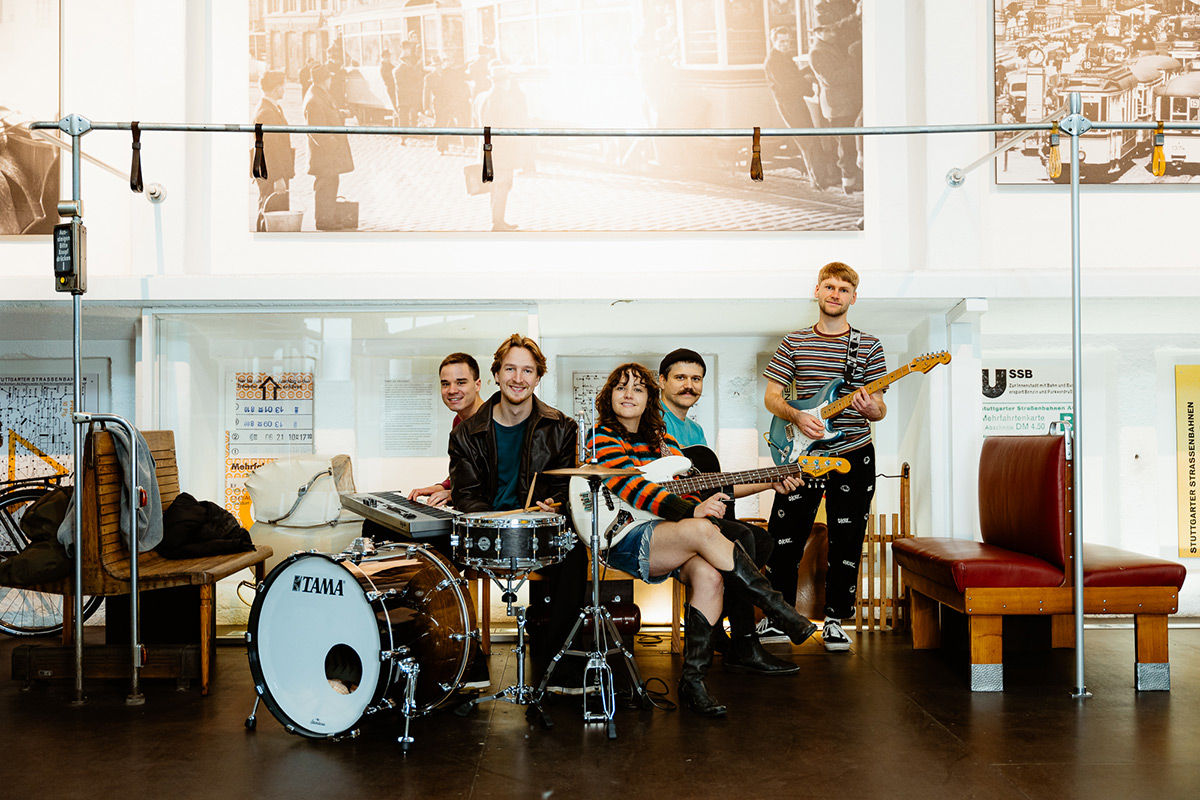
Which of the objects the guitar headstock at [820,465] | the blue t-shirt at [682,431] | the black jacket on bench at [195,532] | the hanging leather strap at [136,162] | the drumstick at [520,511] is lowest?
the black jacket on bench at [195,532]

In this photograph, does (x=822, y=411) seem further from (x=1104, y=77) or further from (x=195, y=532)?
(x=195, y=532)

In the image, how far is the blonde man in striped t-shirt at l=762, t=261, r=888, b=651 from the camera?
210 inches

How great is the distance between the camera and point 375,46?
619 centimetres

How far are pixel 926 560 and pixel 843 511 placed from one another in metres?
0.61

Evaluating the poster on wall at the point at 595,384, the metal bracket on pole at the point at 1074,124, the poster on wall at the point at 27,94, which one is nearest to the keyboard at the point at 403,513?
the poster on wall at the point at 595,384

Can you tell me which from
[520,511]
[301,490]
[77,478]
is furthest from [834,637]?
[77,478]

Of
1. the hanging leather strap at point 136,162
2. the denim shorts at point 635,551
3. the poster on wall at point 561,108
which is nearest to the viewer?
the denim shorts at point 635,551

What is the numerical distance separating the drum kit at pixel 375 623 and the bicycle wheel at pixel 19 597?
2.90 meters

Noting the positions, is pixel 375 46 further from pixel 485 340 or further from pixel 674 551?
pixel 674 551

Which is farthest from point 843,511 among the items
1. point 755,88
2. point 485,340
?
point 755,88

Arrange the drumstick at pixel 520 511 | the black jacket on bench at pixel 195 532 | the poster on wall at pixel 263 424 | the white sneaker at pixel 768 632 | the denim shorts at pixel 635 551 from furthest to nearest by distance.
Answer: the poster on wall at pixel 263 424 < the white sneaker at pixel 768 632 < the black jacket on bench at pixel 195 532 < the denim shorts at pixel 635 551 < the drumstick at pixel 520 511

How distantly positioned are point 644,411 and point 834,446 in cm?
137

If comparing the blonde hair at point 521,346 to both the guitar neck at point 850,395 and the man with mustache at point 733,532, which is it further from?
the guitar neck at point 850,395

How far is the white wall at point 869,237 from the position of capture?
5.97m
